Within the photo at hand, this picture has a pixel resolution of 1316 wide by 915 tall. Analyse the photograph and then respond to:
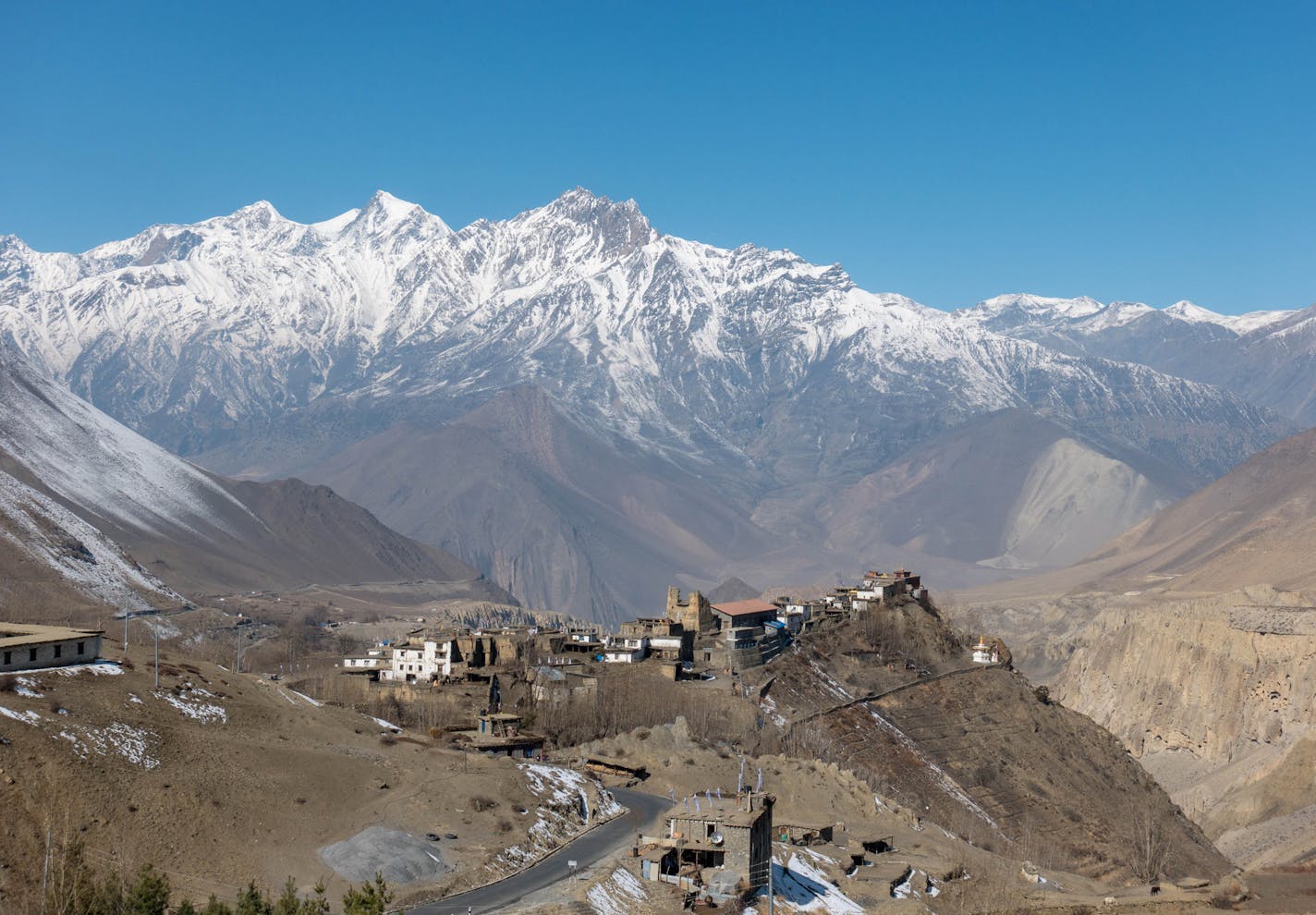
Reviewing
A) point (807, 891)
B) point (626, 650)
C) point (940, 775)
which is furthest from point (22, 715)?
point (940, 775)

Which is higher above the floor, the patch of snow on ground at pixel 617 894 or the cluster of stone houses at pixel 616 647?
the cluster of stone houses at pixel 616 647

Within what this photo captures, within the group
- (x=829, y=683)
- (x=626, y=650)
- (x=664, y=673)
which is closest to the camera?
(x=664, y=673)

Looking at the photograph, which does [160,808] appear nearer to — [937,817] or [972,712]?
[937,817]

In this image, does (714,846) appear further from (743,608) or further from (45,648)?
(743,608)

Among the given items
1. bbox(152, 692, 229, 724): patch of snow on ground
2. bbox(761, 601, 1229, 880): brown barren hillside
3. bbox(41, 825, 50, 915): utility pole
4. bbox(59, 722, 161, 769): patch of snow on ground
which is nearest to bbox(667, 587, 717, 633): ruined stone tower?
bbox(761, 601, 1229, 880): brown barren hillside

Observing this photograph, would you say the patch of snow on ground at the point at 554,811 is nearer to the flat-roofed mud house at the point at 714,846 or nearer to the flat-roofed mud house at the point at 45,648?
the flat-roofed mud house at the point at 714,846

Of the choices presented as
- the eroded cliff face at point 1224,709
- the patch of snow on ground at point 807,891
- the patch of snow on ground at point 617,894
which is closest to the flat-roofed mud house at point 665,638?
the eroded cliff face at point 1224,709
